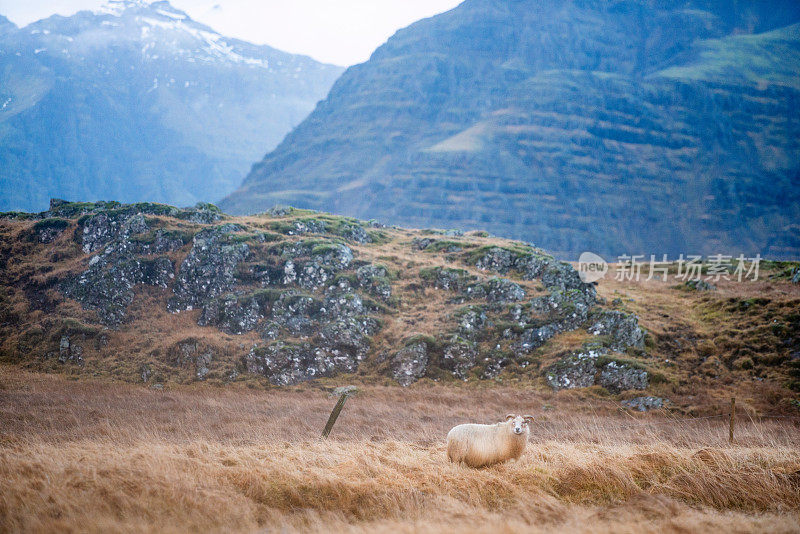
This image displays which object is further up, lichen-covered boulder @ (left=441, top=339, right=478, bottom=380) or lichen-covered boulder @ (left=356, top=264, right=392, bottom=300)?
lichen-covered boulder @ (left=356, top=264, right=392, bottom=300)

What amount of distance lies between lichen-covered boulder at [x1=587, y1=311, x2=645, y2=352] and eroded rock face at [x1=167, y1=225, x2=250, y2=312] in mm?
26785

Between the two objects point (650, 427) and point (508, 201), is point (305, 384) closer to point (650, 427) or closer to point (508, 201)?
point (650, 427)

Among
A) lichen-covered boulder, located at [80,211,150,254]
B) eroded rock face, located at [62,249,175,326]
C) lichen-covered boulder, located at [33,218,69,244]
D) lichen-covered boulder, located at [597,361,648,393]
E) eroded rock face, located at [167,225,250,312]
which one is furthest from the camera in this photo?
lichen-covered boulder, located at [33,218,69,244]

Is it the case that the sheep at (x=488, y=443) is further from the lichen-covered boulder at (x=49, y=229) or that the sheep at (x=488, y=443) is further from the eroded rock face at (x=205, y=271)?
the lichen-covered boulder at (x=49, y=229)

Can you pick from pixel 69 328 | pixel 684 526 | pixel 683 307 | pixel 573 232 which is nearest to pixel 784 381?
pixel 683 307

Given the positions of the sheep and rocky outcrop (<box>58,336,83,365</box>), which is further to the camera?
rocky outcrop (<box>58,336,83,365</box>)

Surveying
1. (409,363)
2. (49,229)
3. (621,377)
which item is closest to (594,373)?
(621,377)

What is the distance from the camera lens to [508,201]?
645 feet

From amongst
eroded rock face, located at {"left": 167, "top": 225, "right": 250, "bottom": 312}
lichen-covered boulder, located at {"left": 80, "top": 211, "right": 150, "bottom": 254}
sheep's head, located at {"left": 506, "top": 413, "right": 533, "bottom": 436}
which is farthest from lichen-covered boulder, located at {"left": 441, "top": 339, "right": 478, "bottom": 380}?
lichen-covered boulder, located at {"left": 80, "top": 211, "right": 150, "bottom": 254}

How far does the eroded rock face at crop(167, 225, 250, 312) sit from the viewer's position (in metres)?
33.6

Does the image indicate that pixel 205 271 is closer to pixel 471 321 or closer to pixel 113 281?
pixel 113 281

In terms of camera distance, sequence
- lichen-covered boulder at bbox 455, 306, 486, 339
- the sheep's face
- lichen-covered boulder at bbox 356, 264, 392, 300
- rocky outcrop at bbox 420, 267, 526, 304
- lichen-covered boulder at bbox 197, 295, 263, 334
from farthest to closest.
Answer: lichen-covered boulder at bbox 356, 264, 392, 300 → rocky outcrop at bbox 420, 267, 526, 304 → lichen-covered boulder at bbox 197, 295, 263, 334 → lichen-covered boulder at bbox 455, 306, 486, 339 → the sheep's face

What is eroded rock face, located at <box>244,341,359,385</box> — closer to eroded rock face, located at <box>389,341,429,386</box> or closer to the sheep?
eroded rock face, located at <box>389,341,429,386</box>

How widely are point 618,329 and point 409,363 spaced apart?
13.9 m
